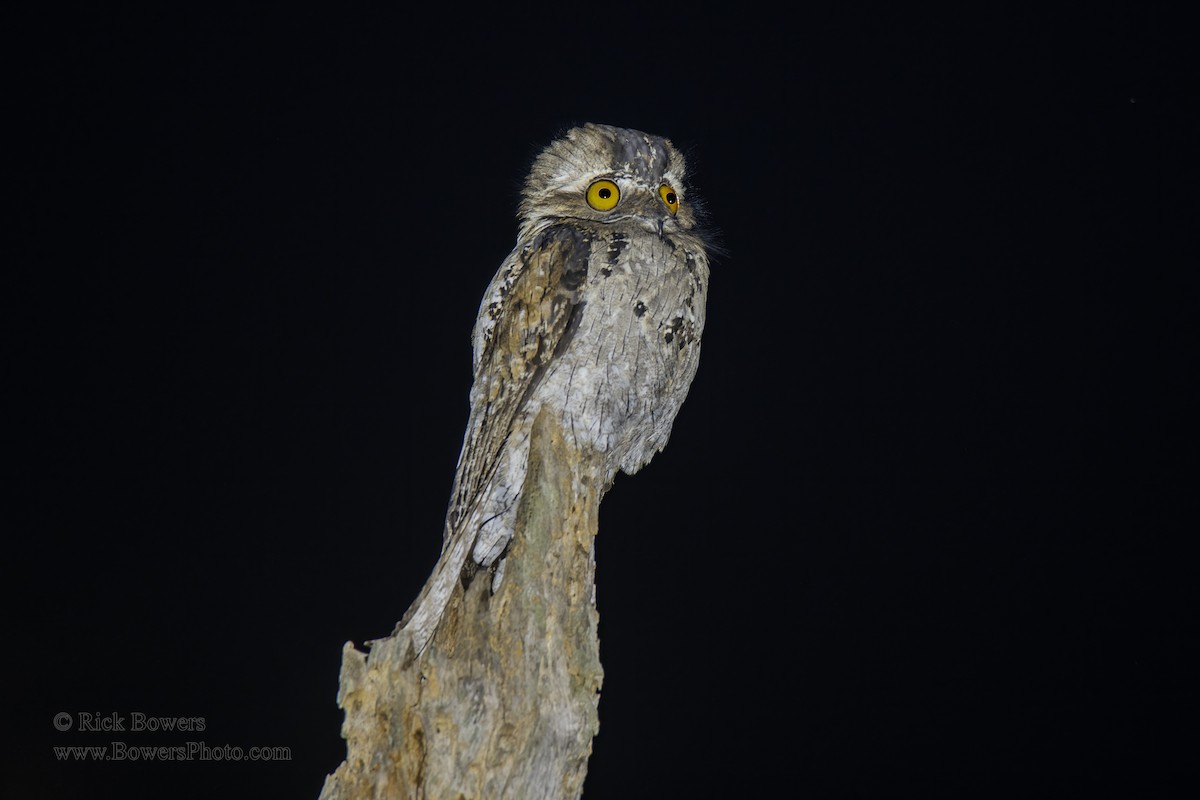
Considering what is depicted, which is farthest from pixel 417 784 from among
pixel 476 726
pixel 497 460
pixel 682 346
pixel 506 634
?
pixel 682 346

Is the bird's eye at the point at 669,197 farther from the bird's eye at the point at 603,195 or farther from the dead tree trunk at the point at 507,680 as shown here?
the dead tree trunk at the point at 507,680

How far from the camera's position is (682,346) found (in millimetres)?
1757

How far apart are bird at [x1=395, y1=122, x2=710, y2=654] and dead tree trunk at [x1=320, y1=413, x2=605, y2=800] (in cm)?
5

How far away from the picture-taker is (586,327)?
1.66 m

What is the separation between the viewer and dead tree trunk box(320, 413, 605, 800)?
4.67 ft

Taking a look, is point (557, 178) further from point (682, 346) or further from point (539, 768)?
point (539, 768)

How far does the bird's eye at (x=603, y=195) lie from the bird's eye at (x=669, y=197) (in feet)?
0.29

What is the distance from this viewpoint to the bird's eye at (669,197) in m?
1.79

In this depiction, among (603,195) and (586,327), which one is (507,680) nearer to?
(586,327)

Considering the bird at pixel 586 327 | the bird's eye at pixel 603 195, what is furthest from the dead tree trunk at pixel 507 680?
the bird's eye at pixel 603 195

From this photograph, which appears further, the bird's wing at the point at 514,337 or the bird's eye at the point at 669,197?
the bird's eye at the point at 669,197

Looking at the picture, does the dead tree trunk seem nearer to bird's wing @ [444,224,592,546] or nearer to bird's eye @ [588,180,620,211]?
bird's wing @ [444,224,592,546]

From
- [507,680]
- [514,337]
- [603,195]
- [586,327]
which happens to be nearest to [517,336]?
[514,337]

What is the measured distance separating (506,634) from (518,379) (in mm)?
453
